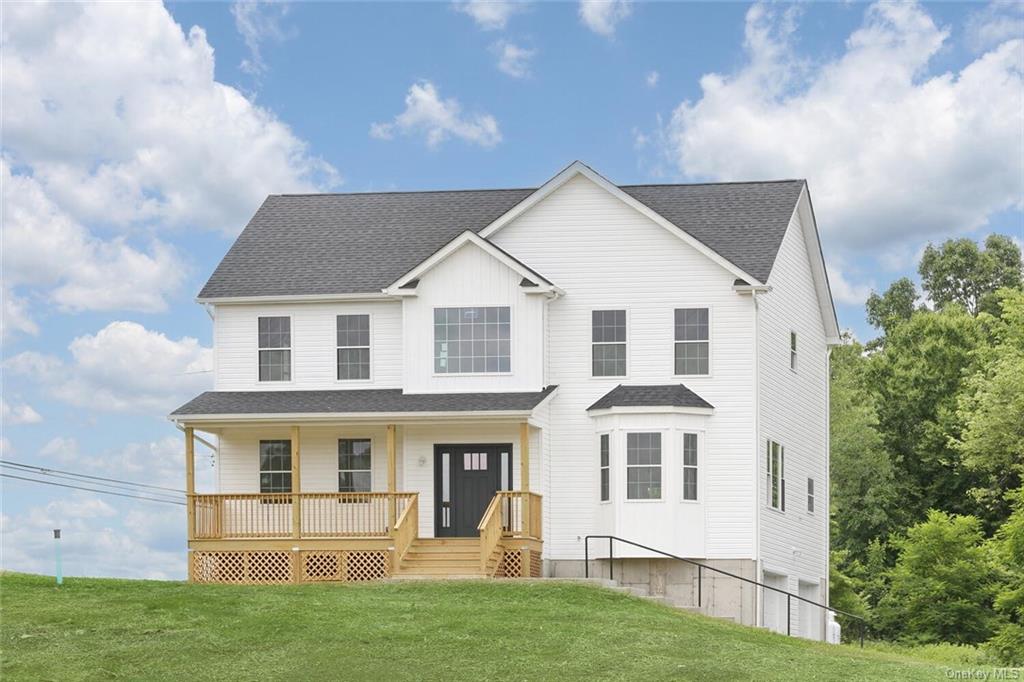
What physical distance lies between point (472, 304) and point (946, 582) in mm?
23478

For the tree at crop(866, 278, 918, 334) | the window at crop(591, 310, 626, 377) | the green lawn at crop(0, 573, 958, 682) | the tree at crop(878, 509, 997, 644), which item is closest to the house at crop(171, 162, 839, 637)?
the window at crop(591, 310, 626, 377)

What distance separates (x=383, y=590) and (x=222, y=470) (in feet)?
25.0

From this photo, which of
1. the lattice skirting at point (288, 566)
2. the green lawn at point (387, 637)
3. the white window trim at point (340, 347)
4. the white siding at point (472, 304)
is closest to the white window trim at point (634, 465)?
the white siding at point (472, 304)

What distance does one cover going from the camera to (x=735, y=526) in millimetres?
32531

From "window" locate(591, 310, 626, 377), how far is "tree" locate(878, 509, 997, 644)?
1941cm

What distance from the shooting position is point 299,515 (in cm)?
3247

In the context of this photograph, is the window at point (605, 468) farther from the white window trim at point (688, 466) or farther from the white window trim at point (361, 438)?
the white window trim at point (361, 438)

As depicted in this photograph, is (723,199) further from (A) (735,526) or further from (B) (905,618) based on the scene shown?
(B) (905,618)

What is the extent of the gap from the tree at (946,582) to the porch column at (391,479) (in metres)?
23.0

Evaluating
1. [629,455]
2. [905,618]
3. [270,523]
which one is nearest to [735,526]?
[629,455]

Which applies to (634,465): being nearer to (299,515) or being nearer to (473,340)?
(473,340)

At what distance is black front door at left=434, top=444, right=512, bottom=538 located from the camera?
33469mm

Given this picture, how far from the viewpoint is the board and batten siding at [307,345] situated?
113 ft

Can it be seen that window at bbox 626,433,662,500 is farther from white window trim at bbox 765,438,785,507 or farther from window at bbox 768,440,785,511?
window at bbox 768,440,785,511
